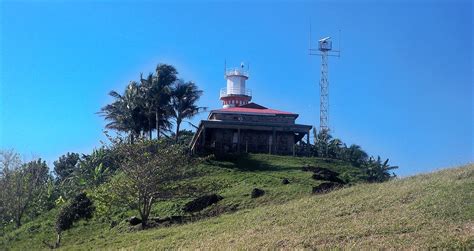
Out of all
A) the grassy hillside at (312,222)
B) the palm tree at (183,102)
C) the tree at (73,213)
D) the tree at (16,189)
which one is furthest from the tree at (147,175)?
the palm tree at (183,102)

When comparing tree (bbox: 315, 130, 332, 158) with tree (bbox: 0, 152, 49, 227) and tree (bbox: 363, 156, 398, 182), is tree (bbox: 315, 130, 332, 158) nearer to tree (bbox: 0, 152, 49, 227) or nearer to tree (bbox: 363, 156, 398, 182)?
tree (bbox: 363, 156, 398, 182)

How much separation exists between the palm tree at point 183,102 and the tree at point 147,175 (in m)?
19.1

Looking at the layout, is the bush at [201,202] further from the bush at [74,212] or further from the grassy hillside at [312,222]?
the bush at [74,212]

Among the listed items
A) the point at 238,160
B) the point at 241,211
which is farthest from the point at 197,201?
the point at 238,160

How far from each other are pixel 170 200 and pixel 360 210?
45.9 ft

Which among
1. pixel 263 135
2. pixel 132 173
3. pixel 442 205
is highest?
pixel 263 135

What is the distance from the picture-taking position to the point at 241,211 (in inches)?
1121

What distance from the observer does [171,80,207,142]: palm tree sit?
5319 centimetres

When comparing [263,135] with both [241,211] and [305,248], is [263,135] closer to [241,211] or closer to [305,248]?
[241,211]

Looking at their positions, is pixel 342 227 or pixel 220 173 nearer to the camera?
pixel 342 227

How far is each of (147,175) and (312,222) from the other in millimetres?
11805

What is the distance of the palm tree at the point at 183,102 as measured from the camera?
2094 inches

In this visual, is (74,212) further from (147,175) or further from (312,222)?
(312,222)

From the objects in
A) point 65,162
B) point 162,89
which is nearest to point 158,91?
point 162,89
